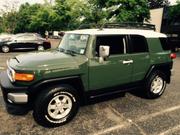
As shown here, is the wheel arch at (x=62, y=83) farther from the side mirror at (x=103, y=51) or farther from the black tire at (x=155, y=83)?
the black tire at (x=155, y=83)

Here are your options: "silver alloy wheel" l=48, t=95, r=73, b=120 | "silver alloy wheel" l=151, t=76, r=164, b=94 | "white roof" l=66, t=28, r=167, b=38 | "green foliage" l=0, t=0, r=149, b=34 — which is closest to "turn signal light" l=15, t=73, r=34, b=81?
"silver alloy wheel" l=48, t=95, r=73, b=120

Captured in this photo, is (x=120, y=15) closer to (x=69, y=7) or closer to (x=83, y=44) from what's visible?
(x=69, y=7)

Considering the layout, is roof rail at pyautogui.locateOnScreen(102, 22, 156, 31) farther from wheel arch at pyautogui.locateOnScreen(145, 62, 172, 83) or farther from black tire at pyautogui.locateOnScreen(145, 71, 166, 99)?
black tire at pyautogui.locateOnScreen(145, 71, 166, 99)

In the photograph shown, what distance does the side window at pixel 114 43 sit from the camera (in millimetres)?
4384

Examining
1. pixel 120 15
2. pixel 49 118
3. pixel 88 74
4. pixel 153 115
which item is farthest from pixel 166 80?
pixel 120 15

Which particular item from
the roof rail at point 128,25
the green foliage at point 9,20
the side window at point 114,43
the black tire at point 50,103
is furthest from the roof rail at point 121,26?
the green foliage at point 9,20

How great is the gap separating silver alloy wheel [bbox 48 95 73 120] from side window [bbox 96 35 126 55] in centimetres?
118

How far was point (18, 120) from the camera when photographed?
13.9 feet

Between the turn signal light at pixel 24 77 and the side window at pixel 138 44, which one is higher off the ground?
the side window at pixel 138 44

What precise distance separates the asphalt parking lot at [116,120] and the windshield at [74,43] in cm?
140

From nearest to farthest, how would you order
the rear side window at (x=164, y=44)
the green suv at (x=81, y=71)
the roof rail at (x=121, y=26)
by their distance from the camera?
the green suv at (x=81, y=71), the roof rail at (x=121, y=26), the rear side window at (x=164, y=44)

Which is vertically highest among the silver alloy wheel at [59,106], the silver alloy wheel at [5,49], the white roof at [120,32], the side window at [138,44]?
the white roof at [120,32]

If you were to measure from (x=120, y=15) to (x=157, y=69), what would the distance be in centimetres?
2065

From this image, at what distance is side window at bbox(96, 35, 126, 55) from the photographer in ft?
14.4
